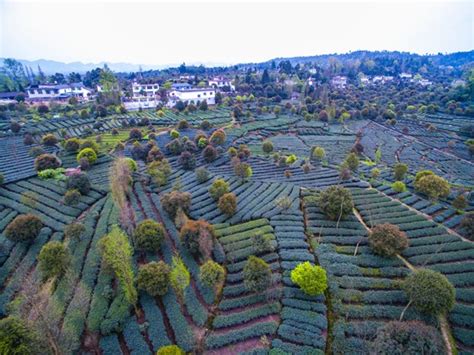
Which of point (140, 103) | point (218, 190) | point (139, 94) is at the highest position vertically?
point (139, 94)

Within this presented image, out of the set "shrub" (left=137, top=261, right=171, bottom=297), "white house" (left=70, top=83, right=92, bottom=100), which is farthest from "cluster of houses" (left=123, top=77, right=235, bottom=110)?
"shrub" (left=137, top=261, right=171, bottom=297)

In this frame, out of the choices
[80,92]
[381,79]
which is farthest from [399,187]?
[381,79]

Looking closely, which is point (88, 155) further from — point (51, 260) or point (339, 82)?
point (339, 82)

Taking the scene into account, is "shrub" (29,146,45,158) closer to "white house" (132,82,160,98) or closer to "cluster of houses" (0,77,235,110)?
"cluster of houses" (0,77,235,110)

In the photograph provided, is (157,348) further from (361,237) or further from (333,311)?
(361,237)

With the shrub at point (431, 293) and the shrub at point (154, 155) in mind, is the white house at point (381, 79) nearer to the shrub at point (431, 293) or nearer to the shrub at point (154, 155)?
the shrub at point (154, 155)
